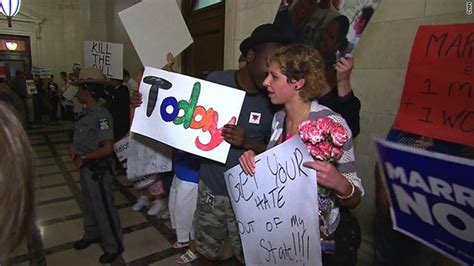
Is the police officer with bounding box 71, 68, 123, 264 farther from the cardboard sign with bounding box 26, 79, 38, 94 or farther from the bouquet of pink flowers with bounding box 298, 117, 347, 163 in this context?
the cardboard sign with bounding box 26, 79, 38, 94

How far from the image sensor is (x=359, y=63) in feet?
6.19

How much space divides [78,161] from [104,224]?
50 centimetres

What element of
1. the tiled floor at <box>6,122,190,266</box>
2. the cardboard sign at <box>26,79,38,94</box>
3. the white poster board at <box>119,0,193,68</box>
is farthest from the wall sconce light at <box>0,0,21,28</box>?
the white poster board at <box>119,0,193,68</box>

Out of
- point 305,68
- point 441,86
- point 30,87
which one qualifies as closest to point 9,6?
point 30,87

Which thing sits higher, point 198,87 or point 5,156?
point 198,87

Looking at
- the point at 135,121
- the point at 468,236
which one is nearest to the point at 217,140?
the point at 135,121

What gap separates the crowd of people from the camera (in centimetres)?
107

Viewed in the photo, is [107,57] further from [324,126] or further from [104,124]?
[324,126]

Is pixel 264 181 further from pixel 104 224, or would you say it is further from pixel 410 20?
pixel 104 224

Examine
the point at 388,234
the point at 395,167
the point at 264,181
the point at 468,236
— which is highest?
the point at 395,167

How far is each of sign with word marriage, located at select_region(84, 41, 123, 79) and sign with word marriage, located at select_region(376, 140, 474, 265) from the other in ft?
9.56

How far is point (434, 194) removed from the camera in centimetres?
55

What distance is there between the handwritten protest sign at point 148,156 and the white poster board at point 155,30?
74 cm

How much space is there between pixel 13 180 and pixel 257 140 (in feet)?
3.62
